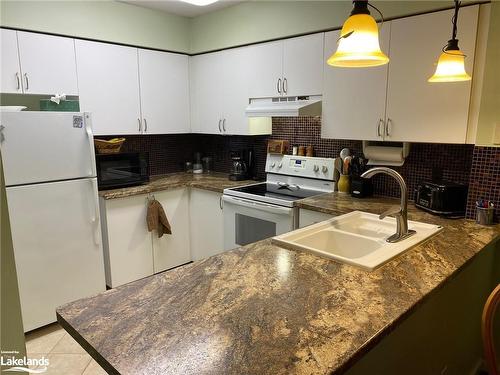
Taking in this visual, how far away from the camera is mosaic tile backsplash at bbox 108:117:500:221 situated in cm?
200

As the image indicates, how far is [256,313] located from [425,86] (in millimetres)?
1772

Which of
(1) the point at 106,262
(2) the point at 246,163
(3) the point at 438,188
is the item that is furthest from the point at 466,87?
(1) the point at 106,262

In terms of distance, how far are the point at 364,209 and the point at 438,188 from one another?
437 millimetres

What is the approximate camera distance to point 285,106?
2.69m

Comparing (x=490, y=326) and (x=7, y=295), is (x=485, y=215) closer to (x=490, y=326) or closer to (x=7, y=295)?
(x=490, y=326)

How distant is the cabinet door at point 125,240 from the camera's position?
113 inches

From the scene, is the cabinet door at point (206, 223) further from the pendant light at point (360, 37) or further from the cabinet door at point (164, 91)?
the pendant light at point (360, 37)

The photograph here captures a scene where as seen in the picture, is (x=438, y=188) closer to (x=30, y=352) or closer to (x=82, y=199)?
(x=82, y=199)

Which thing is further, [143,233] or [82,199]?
[143,233]

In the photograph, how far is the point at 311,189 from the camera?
117 inches

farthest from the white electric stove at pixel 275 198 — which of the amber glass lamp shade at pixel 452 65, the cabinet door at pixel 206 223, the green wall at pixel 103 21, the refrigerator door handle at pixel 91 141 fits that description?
the green wall at pixel 103 21

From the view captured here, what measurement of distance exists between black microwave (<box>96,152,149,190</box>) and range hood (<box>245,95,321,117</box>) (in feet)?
3.38

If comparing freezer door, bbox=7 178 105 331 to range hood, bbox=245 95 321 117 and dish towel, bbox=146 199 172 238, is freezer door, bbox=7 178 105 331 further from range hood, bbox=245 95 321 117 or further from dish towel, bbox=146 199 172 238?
range hood, bbox=245 95 321 117

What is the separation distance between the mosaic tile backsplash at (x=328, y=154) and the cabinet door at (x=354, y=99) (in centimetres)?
34
